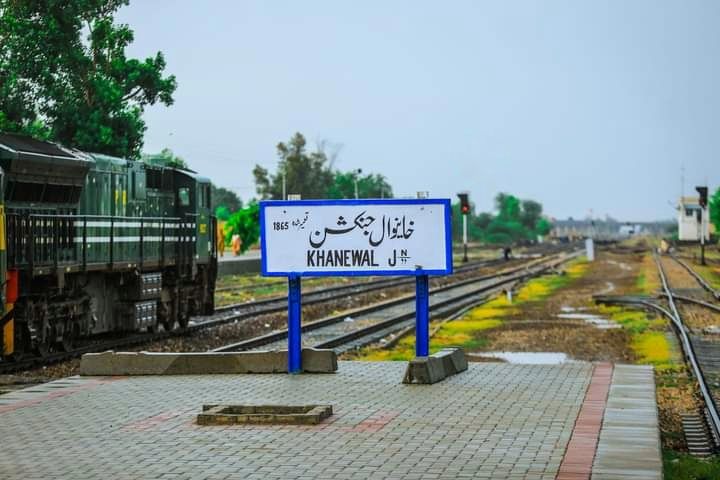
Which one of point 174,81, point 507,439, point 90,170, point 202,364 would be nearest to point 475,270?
point 174,81

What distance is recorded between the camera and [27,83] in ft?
116

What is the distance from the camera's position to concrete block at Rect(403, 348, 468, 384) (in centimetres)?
1512

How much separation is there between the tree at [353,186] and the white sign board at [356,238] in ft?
298

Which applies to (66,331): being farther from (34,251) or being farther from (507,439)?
(507,439)

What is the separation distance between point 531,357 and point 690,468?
39.4 ft

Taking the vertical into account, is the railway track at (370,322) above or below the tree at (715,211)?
below

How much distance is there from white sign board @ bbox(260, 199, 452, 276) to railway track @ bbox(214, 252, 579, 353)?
24.6 feet

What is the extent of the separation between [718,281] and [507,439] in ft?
138

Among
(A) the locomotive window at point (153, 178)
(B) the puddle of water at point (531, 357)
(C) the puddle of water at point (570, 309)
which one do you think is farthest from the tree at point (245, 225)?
(B) the puddle of water at point (531, 357)

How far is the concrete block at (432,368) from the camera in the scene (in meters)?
15.1

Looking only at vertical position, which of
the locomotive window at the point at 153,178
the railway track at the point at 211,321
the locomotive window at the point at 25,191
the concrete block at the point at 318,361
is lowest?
the railway track at the point at 211,321

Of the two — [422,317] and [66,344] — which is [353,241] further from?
[66,344]

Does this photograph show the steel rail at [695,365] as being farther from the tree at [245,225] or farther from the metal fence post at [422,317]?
the tree at [245,225]

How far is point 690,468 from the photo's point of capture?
11.3 m
